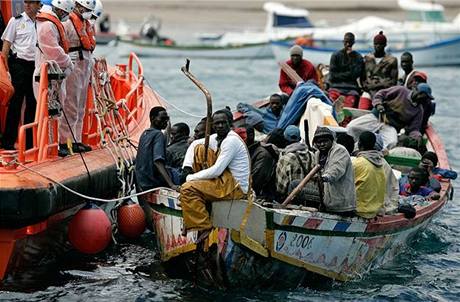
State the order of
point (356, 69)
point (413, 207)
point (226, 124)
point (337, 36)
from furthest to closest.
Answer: point (337, 36) → point (356, 69) → point (413, 207) → point (226, 124)

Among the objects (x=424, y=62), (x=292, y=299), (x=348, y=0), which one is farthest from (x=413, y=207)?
(x=348, y=0)

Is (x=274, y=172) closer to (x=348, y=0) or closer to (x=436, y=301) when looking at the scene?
(x=436, y=301)

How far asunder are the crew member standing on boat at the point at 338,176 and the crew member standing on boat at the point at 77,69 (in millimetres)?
2733

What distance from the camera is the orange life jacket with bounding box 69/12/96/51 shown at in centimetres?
1166

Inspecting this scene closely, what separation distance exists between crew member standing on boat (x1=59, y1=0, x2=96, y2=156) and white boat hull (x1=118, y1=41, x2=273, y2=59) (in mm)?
25331

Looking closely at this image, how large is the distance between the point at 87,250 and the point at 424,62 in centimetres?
2560

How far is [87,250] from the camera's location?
1095 centimetres

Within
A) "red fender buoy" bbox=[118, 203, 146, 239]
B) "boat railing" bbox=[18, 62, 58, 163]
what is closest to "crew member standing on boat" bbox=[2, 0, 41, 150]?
"boat railing" bbox=[18, 62, 58, 163]

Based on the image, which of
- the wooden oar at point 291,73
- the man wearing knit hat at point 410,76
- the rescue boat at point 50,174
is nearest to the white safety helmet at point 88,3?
the rescue boat at point 50,174

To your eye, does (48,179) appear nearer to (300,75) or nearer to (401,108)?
(401,108)

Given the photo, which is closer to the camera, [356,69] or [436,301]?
[436,301]

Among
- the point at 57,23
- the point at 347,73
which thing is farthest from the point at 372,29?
the point at 57,23

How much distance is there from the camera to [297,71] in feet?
52.6

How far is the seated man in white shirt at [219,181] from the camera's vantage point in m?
10.1
